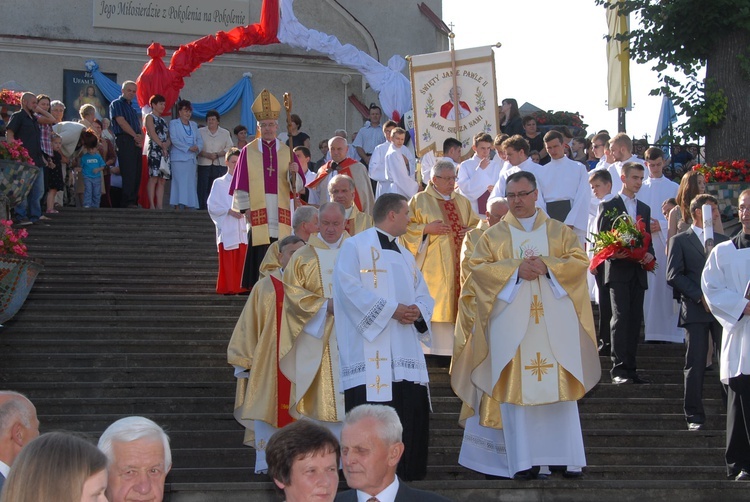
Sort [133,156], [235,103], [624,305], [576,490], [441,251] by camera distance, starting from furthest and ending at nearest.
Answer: [235,103], [133,156], [441,251], [624,305], [576,490]

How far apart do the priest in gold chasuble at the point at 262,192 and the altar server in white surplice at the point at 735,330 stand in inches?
227

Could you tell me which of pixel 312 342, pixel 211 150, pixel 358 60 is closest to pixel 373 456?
pixel 312 342

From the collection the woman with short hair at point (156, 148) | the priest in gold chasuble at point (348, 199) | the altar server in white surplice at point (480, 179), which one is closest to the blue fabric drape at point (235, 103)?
the woman with short hair at point (156, 148)

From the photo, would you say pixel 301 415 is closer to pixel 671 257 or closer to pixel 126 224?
pixel 671 257

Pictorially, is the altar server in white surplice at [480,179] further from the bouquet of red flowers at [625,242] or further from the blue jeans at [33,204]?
the blue jeans at [33,204]

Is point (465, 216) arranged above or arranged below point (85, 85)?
below

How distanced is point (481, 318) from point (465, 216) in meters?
2.86

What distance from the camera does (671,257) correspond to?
10.7 metres

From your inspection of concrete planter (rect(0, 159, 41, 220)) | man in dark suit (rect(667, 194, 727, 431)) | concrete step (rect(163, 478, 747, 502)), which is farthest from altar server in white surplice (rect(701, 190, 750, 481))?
concrete planter (rect(0, 159, 41, 220))

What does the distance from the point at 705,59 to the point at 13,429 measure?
13294mm

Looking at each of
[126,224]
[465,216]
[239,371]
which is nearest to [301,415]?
[239,371]

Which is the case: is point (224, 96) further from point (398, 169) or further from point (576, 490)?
point (576, 490)

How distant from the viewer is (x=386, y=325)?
8.62 meters

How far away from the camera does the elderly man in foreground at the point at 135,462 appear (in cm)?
479
